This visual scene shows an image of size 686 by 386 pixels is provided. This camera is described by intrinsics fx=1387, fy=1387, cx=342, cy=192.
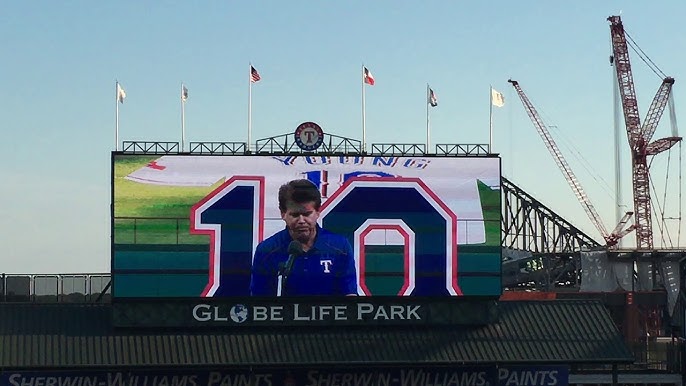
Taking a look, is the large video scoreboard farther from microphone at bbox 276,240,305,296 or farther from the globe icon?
microphone at bbox 276,240,305,296

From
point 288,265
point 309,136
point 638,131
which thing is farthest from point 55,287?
point 638,131

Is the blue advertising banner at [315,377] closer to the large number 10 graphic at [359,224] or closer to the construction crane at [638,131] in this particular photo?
the large number 10 graphic at [359,224]

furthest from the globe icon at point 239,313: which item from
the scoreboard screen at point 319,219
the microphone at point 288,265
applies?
the microphone at point 288,265

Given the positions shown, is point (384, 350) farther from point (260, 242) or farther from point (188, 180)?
point (188, 180)

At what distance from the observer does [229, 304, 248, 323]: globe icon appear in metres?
60.3

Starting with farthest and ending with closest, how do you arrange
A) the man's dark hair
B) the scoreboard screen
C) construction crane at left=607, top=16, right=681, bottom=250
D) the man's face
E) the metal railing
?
construction crane at left=607, top=16, right=681, bottom=250 < the metal railing < the man's dark hair < the man's face < the scoreboard screen

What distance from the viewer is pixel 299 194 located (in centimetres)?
6038

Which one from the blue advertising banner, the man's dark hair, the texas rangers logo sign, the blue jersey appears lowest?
the blue advertising banner

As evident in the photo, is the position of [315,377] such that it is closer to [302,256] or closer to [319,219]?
[302,256]

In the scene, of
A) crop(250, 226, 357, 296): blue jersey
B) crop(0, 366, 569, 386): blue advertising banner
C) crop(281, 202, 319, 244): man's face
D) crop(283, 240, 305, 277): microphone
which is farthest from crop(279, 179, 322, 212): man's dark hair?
crop(0, 366, 569, 386): blue advertising banner

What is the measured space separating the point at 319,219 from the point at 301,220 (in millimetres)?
826

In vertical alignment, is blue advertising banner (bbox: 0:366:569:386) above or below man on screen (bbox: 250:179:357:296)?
below

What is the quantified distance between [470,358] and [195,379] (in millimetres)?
12190

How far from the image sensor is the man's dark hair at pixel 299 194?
60.2m
